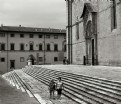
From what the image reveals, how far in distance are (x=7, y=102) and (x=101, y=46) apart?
50.7 ft

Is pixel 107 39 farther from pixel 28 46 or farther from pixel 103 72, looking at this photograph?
pixel 28 46

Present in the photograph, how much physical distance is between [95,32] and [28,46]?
28.6 meters

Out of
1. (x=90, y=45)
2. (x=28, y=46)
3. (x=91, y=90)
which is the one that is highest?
(x=28, y=46)

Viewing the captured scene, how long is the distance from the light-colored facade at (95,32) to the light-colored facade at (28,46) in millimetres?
17167

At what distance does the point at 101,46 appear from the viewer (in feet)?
86.0

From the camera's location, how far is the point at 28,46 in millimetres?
53875

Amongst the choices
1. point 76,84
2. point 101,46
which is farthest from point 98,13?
point 76,84

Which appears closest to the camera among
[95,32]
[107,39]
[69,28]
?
[107,39]

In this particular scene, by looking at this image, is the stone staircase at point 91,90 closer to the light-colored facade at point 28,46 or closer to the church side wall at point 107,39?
the church side wall at point 107,39

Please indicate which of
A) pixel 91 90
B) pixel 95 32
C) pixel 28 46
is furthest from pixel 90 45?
pixel 28 46

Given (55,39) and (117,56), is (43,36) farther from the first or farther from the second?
(117,56)

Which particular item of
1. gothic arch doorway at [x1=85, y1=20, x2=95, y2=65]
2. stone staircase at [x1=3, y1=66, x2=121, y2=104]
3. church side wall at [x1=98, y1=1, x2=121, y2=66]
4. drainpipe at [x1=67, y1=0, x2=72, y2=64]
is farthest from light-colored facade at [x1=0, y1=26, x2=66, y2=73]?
stone staircase at [x1=3, y1=66, x2=121, y2=104]

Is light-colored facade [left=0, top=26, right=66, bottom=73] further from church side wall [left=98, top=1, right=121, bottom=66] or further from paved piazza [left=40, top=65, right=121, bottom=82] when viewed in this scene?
paved piazza [left=40, top=65, right=121, bottom=82]

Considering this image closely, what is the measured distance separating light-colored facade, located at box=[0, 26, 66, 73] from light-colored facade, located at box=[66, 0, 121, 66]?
676 inches
